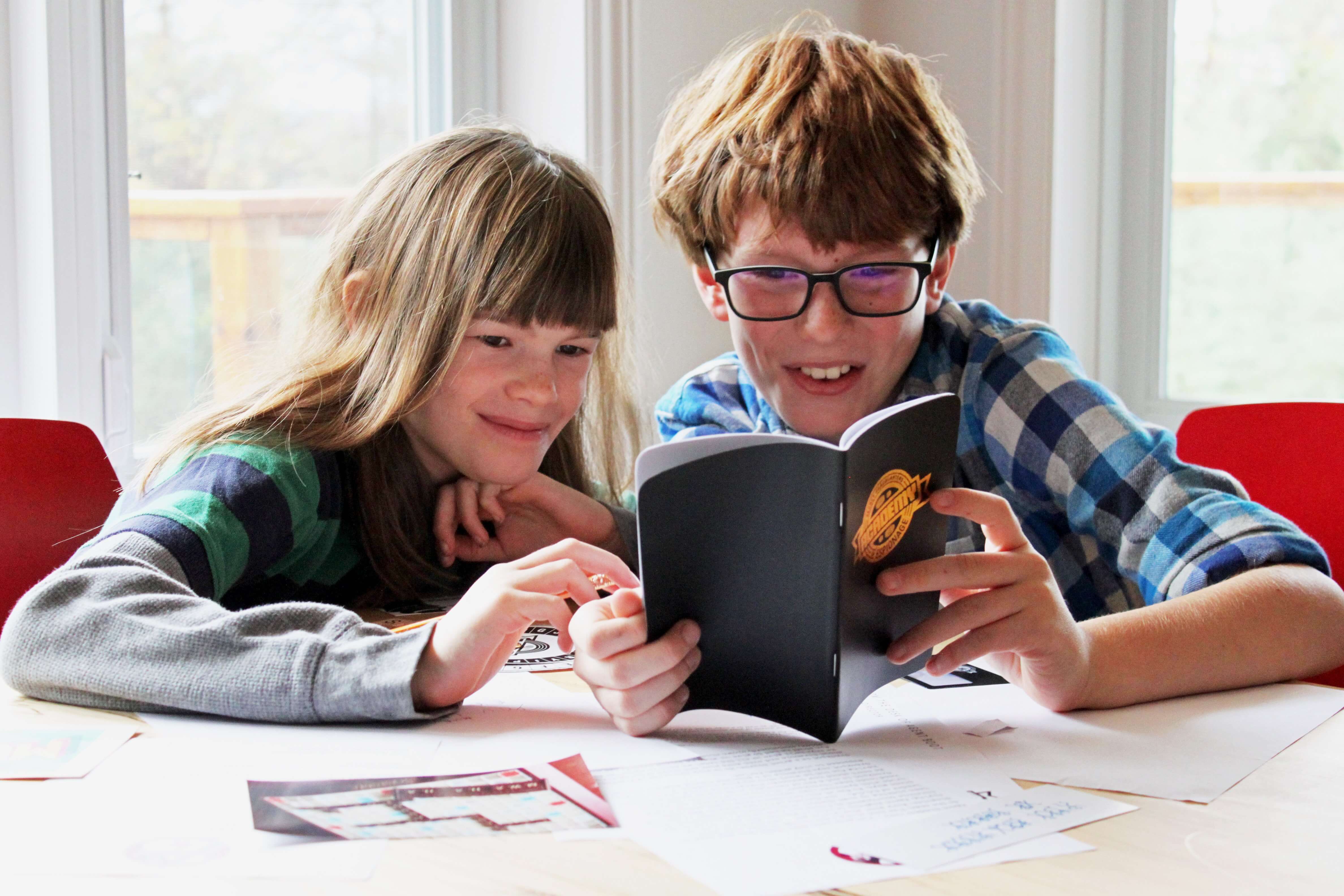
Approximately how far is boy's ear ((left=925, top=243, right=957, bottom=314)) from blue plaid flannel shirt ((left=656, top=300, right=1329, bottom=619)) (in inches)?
0.9

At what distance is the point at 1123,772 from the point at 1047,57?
1853mm

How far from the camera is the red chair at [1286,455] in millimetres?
1348

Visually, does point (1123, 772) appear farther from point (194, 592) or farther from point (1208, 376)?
point (1208, 376)

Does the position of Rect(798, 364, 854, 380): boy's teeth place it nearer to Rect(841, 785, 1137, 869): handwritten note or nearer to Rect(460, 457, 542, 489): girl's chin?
Rect(460, 457, 542, 489): girl's chin

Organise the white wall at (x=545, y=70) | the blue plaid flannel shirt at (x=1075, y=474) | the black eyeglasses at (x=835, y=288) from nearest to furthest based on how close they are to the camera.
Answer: the blue plaid flannel shirt at (x=1075, y=474)
the black eyeglasses at (x=835, y=288)
the white wall at (x=545, y=70)

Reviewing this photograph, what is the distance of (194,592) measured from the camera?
3.02 feet

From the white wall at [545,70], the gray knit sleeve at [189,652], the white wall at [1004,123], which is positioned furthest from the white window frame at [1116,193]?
the gray knit sleeve at [189,652]

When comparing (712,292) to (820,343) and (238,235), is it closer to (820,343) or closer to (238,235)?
(820,343)

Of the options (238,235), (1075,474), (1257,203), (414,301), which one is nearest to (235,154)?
(238,235)

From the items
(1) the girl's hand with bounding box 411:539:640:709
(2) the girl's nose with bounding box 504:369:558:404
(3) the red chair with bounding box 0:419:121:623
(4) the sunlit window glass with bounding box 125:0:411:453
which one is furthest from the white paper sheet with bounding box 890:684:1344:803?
(4) the sunlit window glass with bounding box 125:0:411:453

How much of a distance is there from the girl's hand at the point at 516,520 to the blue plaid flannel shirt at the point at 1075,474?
16 centimetres

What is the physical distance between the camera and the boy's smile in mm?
1197

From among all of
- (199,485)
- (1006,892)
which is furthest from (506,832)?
(199,485)

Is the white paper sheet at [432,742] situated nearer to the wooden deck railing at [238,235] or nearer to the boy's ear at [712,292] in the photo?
the boy's ear at [712,292]
